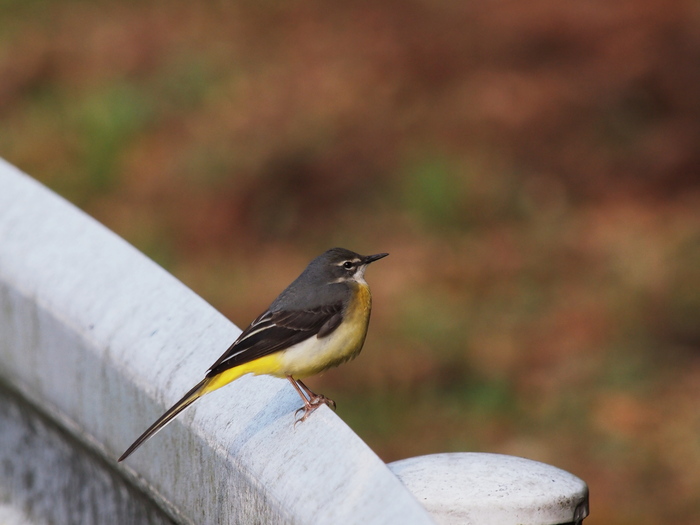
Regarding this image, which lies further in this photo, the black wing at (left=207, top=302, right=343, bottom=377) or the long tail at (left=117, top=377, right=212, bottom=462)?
the black wing at (left=207, top=302, right=343, bottom=377)

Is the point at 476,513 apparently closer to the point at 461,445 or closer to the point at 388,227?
the point at 461,445

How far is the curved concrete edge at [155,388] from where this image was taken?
3189 millimetres

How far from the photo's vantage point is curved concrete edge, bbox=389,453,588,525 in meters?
3.18

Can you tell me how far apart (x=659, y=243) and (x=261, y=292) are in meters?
3.47

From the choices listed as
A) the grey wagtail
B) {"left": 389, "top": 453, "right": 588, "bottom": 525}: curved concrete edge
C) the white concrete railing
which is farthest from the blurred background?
{"left": 389, "top": 453, "right": 588, "bottom": 525}: curved concrete edge

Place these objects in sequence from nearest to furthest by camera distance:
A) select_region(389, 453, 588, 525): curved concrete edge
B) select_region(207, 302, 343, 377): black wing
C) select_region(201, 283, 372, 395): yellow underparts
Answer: select_region(389, 453, 588, 525): curved concrete edge, select_region(207, 302, 343, 377): black wing, select_region(201, 283, 372, 395): yellow underparts

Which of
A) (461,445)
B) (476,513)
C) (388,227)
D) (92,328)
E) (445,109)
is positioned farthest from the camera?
(445,109)

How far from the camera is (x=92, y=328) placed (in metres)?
4.23

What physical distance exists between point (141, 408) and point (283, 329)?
816 mm

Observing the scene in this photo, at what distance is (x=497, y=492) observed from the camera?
3.20m

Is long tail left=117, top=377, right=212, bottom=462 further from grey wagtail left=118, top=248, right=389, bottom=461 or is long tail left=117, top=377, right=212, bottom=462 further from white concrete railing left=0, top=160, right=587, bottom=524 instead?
grey wagtail left=118, top=248, right=389, bottom=461

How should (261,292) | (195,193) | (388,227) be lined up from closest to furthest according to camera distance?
(261,292) < (388,227) < (195,193)

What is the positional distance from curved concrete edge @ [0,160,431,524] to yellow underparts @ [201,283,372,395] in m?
0.20

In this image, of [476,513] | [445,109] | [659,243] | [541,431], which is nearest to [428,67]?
[445,109]
